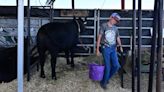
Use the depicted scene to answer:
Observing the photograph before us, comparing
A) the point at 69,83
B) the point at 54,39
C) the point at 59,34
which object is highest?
the point at 59,34

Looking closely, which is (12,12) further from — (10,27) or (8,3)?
(8,3)

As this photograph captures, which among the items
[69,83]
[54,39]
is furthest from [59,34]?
[69,83]

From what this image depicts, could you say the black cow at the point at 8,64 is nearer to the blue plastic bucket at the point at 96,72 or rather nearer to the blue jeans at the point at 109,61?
the blue plastic bucket at the point at 96,72

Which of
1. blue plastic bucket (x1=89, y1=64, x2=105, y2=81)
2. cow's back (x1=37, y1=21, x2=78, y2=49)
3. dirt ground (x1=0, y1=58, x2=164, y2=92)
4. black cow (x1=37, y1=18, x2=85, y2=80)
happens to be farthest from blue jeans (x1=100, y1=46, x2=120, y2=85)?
cow's back (x1=37, y1=21, x2=78, y2=49)

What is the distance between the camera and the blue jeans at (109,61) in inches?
275

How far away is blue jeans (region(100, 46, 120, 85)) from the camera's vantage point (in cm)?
699

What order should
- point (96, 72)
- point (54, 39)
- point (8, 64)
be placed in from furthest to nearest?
point (8, 64) < point (54, 39) < point (96, 72)

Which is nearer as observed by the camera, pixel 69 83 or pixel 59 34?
pixel 69 83

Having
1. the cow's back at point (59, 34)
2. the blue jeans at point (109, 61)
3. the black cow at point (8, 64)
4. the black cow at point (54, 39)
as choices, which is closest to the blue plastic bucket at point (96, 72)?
the blue jeans at point (109, 61)

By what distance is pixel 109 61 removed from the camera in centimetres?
706

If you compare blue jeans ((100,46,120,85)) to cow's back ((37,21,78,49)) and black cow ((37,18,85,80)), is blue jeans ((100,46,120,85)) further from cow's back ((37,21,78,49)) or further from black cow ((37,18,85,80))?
cow's back ((37,21,78,49))

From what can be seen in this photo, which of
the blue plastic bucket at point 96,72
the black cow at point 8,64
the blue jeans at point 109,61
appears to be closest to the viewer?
the blue jeans at point 109,61

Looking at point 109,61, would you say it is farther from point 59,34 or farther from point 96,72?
point 59,34

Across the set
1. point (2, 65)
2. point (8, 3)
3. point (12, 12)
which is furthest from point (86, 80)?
point (8, 3)
